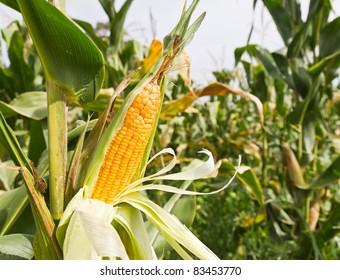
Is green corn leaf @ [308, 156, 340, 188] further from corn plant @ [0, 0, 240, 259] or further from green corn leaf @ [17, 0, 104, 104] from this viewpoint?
green corn leaf @ [17, 0, 104, 104]

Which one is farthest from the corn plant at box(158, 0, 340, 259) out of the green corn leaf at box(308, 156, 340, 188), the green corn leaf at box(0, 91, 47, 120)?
the green corn leaf at box(0, 91, 47, 120)

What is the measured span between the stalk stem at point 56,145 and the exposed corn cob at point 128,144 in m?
0.06

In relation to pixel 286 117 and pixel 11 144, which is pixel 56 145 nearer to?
pixel 11 144

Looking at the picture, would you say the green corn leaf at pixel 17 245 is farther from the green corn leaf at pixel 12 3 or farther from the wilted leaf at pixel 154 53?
the wilted leaf at pixel 154 53

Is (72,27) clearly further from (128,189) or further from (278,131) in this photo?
(278,131)

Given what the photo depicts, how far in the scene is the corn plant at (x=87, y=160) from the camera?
2.16ft

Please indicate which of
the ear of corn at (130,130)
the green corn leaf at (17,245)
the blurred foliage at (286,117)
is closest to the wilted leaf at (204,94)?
the blurred foliage at (286,117)

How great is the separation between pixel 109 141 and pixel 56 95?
0.34ft

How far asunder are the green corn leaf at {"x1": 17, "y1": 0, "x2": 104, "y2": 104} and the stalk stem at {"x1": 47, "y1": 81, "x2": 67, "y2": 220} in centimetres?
2

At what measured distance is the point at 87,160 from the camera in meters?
0.73

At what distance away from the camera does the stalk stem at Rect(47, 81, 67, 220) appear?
68cm

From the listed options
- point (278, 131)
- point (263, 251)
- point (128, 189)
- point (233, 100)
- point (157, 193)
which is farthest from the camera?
point (233, 100)
